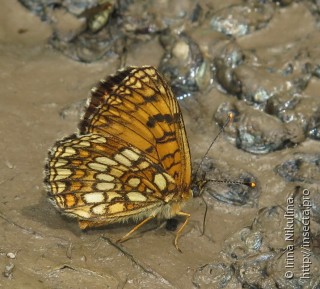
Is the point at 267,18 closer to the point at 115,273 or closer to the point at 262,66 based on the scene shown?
the point at 262,66

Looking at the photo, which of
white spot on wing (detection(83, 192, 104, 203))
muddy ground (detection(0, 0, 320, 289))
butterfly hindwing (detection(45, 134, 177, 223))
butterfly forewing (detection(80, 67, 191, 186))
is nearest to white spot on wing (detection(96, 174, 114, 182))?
butterfly hindwing (detection(45, 134, 177, 223))

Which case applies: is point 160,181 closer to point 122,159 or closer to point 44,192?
point 122,159

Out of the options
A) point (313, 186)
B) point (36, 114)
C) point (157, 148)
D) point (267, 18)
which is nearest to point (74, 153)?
point (157, 148)

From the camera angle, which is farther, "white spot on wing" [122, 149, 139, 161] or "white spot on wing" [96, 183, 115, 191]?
"white spot on wing" [96, 183, 115, 191]

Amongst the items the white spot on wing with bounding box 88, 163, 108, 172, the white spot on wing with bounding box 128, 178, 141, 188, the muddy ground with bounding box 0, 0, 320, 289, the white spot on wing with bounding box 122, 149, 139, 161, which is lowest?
the muddy ground with bounding box 0, 0, 320, 289

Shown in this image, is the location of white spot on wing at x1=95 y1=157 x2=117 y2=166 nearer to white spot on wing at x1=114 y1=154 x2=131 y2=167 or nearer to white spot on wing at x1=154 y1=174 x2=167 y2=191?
white spot on wing at x1=114 y1=154 x2=131 y2=167

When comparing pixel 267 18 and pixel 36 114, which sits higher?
pixel 267 18
